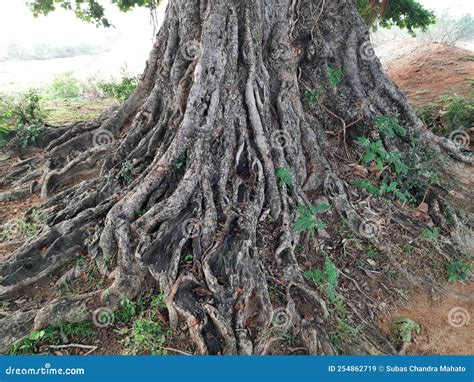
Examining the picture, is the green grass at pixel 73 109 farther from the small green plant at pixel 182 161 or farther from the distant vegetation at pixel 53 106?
the small green plant at pixel 182 161

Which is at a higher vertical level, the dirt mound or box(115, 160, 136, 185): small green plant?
the dirt mound

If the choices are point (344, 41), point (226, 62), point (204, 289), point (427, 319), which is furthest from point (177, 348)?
point (344, 41)

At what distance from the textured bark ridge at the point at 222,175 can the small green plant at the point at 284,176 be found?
0.27 feet

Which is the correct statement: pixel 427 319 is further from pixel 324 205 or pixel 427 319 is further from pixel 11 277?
pixel 11 277

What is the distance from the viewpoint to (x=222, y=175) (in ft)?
11.7

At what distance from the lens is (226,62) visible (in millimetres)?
3758

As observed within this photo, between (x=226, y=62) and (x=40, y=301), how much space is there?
296 centimetres

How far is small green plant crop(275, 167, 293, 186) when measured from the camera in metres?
3.71

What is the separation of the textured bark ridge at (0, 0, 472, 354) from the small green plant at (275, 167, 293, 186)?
8 centimetres

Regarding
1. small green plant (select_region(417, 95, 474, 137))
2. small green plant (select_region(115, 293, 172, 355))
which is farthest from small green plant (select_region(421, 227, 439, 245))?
small green plant (select_region(115, 293, 172, 355))

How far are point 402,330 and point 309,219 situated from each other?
4.20ft

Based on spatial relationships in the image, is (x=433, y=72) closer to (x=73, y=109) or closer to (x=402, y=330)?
(x=402, y=330)

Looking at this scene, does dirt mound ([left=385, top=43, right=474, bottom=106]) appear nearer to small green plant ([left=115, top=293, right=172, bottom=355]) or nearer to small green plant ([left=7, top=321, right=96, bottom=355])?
small green plant ([left=115, top=293, right=172, bottom=355])

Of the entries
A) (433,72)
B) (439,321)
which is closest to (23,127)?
(439,321)
